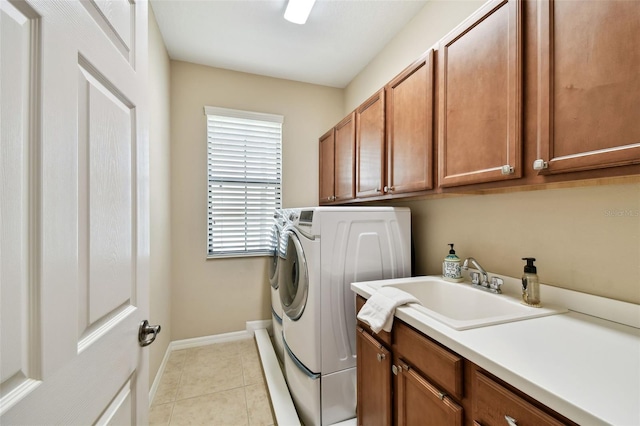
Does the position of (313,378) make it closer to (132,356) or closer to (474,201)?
(132,356)

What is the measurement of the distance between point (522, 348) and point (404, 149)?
44.7 inches

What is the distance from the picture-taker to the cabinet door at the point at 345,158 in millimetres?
2246

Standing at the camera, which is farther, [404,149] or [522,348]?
[404,149]

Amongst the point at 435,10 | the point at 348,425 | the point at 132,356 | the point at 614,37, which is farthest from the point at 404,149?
the point at 348,425

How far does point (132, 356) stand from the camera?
0.79m

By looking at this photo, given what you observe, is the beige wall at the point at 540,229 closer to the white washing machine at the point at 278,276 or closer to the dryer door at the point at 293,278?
the dryer door at the point at 293,278

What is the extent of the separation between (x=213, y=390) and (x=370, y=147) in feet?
7.28

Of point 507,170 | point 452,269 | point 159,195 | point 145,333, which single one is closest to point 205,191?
point 159,195

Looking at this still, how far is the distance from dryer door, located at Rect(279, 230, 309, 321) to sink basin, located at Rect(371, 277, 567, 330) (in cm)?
48

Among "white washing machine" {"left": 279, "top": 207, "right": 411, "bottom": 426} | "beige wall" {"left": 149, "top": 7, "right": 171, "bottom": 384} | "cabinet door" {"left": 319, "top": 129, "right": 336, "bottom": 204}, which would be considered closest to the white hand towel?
"white washing machine" {"left": 279, "top": 207, "right": 411, "bottom": 426}

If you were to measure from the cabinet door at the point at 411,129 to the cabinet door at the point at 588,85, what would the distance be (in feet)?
1.74

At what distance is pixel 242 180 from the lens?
290 centimetres

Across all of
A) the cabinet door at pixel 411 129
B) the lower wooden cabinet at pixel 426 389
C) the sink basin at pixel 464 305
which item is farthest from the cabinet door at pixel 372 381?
the cabinet door at pixel 411 129

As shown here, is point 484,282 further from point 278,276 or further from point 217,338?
point 217,338
